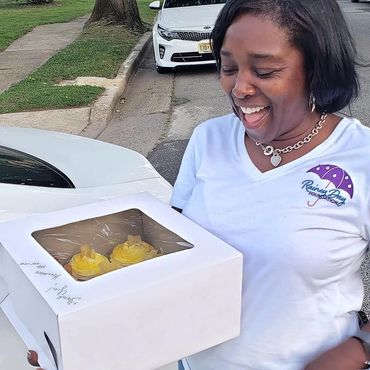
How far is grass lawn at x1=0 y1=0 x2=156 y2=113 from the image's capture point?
297 inches

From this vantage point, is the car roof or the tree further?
the tree

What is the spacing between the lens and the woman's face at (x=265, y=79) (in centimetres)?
116

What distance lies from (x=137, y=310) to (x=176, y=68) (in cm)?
889

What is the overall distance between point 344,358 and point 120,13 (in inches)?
507

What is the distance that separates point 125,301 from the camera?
1.04 m

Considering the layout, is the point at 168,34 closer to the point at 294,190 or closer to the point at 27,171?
the point at 27,171

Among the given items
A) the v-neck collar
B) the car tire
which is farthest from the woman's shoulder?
the car tire

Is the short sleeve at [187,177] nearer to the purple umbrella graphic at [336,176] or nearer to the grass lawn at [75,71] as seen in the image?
the purple umbrella graphic at [336,176]

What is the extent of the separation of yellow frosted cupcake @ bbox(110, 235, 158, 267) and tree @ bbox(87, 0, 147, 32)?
1239 centimetres

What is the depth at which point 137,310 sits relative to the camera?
1.06 metres

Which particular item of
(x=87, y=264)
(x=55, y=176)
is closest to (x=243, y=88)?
(x=87, y=264)

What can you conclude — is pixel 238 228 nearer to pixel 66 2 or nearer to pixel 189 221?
pixel 189 221

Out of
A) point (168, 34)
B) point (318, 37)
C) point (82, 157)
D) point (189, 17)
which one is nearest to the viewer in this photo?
point (318, 37)

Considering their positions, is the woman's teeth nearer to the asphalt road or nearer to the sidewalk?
the asphalt road
